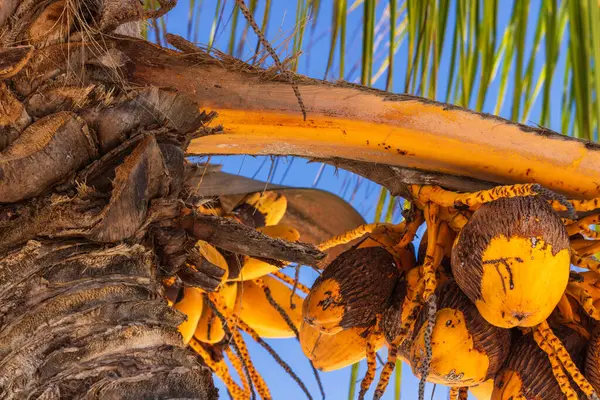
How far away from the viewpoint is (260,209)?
1492mm

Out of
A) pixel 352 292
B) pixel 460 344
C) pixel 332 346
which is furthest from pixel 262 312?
pixel 460 344

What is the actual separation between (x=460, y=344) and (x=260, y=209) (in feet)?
1.79

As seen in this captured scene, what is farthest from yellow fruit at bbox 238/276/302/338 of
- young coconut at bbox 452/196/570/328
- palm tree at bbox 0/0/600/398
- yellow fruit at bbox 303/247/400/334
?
young coconut at bbox 452/196/570/328

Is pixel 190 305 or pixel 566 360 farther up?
pixel 190 305

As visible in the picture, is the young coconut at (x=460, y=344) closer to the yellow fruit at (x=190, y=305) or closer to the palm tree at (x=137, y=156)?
the palm tree at (x=137, y=156)

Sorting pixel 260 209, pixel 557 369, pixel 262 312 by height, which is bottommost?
pixel 557 369

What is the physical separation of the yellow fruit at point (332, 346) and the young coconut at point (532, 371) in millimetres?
201

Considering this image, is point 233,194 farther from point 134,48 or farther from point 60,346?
point 60,346

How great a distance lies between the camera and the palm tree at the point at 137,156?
794 millimetres

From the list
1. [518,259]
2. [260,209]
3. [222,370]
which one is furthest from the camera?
[260,209]

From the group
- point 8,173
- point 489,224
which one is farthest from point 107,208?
point 489,224

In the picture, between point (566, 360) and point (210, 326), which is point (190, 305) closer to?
point (210, 326)

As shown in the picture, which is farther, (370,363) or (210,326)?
(210,326)

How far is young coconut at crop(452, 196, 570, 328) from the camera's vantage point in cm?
98
